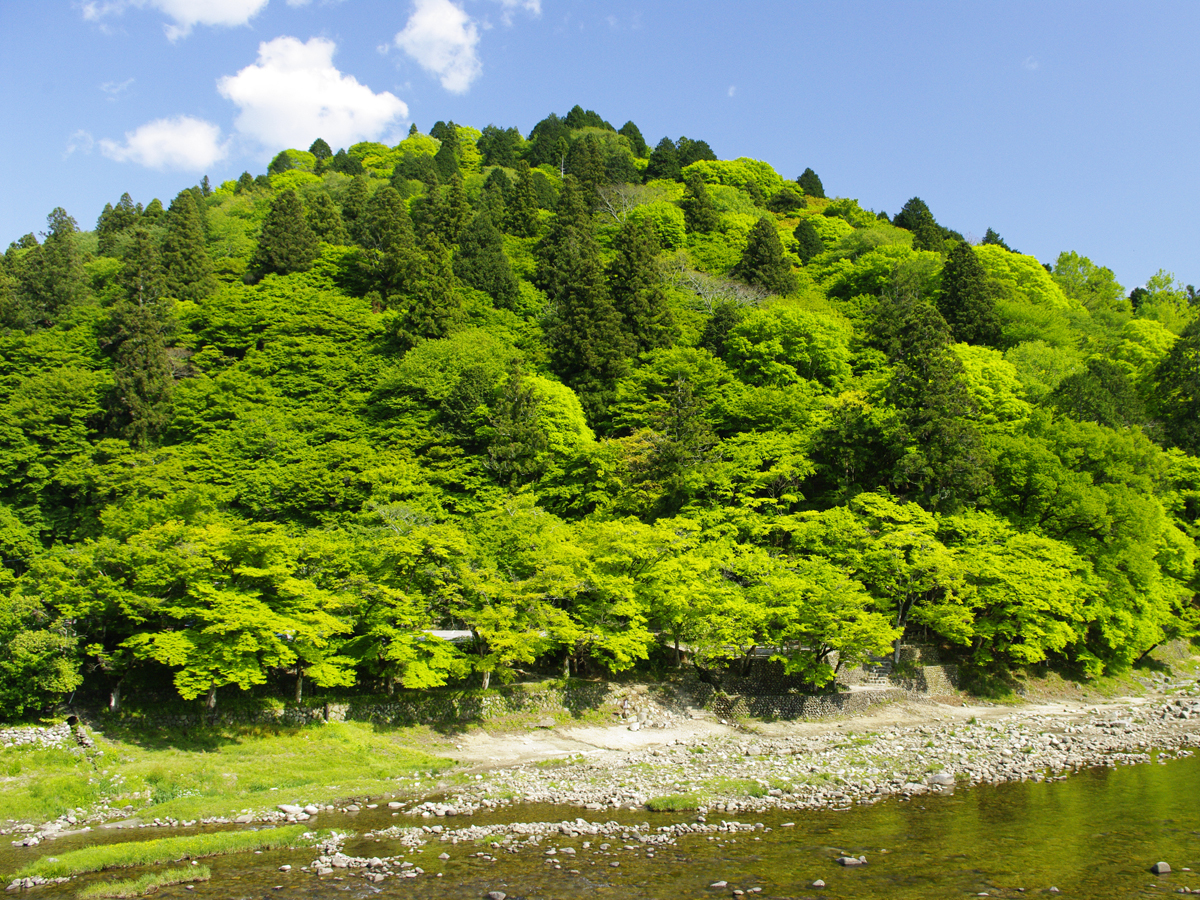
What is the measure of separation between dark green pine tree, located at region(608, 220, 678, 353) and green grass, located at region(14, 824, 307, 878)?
43.5 m

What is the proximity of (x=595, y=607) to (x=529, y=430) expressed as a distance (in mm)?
16750

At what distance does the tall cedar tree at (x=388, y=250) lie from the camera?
64.2 m

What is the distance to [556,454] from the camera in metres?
47.3

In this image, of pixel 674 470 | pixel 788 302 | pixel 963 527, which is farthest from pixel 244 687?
pixel 788 302

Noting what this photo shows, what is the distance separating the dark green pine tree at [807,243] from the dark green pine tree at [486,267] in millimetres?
33708

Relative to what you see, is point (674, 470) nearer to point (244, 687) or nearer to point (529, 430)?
point (529, 430)

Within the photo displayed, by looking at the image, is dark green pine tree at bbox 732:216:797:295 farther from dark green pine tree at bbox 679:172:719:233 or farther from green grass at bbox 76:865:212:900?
green grass at bbox 76:865:212:900

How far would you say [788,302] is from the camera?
64875 millimetres

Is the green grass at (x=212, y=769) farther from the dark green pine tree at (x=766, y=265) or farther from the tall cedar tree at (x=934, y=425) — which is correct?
the dark green pine tree at (x=766, y=265)

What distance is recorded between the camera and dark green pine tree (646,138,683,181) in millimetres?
106000

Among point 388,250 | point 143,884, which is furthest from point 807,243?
point 143,884

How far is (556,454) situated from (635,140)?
323ft

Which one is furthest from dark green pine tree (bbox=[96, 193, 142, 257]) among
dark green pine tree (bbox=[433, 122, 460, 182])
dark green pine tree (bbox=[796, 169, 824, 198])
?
dark green pine tree (bbox=[796, 169, 824, 198])

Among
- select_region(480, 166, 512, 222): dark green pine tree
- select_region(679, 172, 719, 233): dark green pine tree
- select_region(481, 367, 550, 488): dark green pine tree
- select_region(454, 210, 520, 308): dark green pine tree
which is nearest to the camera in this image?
select_region(481, 367, 550, 488): dark green pine tree
